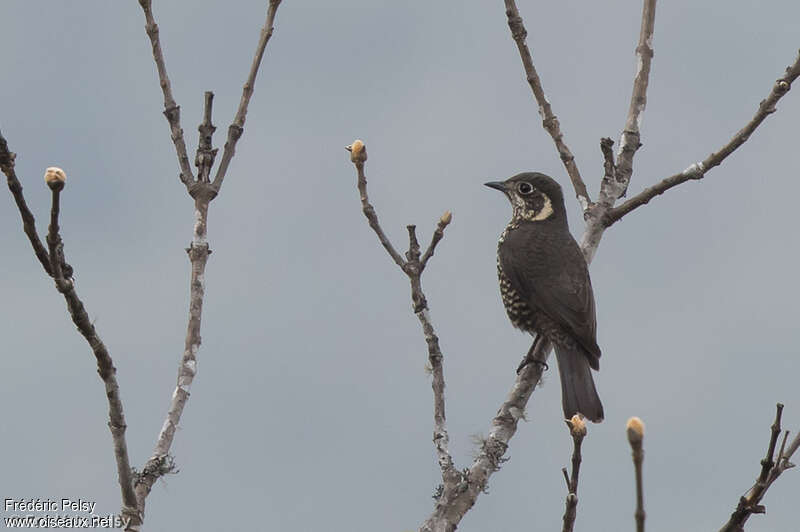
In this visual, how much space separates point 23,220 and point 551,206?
6237 millimetres

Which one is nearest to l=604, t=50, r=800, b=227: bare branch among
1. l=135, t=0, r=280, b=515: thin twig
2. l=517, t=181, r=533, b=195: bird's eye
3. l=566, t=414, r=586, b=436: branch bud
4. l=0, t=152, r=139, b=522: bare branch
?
l=517, t=181, r=533, b=195: bird's eye

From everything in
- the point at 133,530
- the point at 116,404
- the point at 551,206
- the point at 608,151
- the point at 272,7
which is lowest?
the point at 133,530

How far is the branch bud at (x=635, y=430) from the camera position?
106 inches

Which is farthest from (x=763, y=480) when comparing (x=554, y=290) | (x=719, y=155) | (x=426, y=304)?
(x=554, y=290)

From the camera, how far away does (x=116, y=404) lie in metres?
4.21

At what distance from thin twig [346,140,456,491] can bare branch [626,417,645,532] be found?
229 cm

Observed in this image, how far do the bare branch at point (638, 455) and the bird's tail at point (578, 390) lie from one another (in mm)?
5131

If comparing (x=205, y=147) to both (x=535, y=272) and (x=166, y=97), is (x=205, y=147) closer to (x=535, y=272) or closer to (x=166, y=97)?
(x=166, y=97)

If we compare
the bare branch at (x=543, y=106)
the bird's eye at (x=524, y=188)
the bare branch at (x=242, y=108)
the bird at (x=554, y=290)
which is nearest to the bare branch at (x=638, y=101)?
the bare branch at (x=543, y=106)

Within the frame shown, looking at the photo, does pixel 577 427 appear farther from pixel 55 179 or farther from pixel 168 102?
pixel 168 102

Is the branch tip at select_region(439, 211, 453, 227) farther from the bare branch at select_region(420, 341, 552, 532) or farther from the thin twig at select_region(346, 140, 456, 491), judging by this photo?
the bare branch at select_region(420, 341, 552, 532)

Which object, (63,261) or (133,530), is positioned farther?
(133,530)

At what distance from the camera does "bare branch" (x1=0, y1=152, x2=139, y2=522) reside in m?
3.66

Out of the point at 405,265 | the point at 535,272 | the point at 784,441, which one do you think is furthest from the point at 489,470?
the point at 535,272
